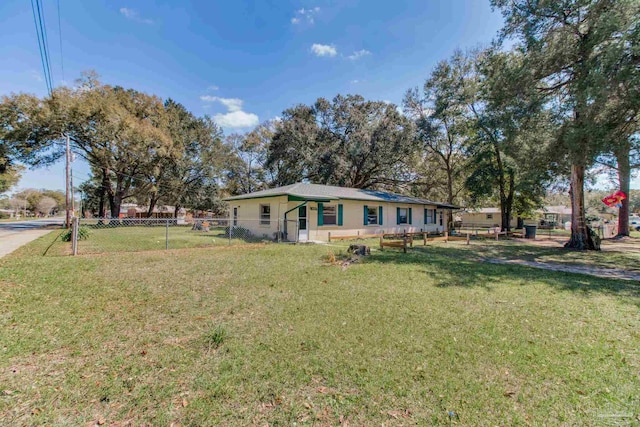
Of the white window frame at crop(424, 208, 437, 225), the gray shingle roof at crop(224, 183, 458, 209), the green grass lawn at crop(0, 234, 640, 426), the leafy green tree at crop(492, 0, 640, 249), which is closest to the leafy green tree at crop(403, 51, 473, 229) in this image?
the white window frame at crop(424, 208, 437, 225)

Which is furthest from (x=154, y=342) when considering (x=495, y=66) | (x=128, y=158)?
(x=128, y=158)

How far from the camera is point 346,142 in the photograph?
26.7m

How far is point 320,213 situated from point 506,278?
31.1 feet

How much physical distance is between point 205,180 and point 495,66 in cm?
3065

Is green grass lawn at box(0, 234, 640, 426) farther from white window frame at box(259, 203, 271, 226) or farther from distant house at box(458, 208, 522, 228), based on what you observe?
distant house at box(458, 208, 522, 228)

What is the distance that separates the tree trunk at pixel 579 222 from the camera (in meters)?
13.4

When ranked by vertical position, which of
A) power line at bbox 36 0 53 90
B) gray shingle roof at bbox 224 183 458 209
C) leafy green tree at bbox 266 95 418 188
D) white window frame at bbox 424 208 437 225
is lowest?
white window frame at bbox 424 208 437 225

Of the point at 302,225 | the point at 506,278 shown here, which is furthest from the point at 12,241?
the point at 506,278

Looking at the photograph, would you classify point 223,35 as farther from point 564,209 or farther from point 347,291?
point 564,209

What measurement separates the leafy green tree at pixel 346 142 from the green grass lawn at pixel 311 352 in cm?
2025

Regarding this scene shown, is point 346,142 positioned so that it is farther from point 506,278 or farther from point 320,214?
point 506,278

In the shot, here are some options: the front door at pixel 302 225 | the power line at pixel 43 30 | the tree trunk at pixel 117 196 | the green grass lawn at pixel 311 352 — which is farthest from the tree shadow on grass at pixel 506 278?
the tree trunk at pixel 117 196

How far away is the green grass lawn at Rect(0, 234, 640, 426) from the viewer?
2.31m

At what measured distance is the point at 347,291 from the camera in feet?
18.4
